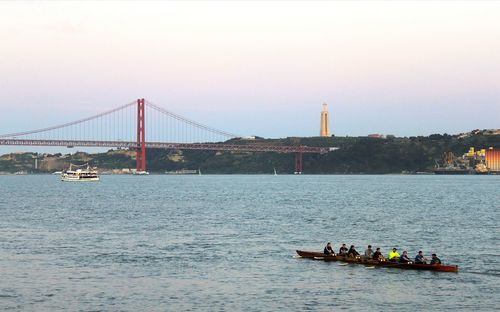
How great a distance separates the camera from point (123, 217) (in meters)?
77.0

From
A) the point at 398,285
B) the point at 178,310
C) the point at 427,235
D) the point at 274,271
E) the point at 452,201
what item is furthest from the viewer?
the point at 452,201

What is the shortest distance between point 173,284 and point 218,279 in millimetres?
2501

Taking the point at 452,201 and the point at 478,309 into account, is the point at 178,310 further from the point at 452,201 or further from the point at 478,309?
the point at 452,201

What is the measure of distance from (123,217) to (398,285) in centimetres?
4446

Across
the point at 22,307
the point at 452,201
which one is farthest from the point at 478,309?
the point at 452,201

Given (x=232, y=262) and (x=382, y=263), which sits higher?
(x=382, y=263)

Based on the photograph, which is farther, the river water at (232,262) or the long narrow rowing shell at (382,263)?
the long narrow rowing shell at (382,263)

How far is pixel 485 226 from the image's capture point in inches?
2640

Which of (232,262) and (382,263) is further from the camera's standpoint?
(232,262)

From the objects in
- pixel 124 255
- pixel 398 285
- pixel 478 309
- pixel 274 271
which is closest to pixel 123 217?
pixel 124 255

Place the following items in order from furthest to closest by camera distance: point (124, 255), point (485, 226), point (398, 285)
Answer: point (485, 226), point (124, 255), point (398, 285)

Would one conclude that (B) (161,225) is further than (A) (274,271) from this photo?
Yes

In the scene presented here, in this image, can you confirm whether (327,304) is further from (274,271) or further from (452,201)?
(452,201)

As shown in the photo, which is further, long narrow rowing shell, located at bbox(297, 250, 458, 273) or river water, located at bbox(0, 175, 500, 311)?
long narrow rowing shell, located at bbox(297, 250, 458, 273)
